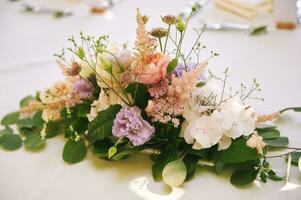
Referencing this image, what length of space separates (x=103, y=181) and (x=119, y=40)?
41.8 inches

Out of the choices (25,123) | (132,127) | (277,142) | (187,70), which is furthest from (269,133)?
(25,123)

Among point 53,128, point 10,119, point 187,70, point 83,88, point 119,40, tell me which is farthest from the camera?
point 119,40

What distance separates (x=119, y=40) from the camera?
2.02 metres

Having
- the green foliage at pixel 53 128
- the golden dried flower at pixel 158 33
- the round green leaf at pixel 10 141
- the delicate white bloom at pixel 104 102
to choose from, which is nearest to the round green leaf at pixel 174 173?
the delicate white bloom at pixel 104 102

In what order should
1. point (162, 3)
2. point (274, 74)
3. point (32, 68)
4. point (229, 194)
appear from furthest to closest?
point (162, 3) < point (32, 68) < point (274, 74) < point (229, 194)

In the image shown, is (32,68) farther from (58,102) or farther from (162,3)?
(162,3)

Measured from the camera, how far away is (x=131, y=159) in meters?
1.15

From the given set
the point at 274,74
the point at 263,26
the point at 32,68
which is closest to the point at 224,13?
the point at 263,26

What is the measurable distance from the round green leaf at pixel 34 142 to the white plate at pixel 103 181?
0.02 m

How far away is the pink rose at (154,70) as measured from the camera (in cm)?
100

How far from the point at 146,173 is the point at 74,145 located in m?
0.24

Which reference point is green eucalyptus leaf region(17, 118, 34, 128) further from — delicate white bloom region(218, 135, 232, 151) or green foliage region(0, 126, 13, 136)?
delicate white bloom region(218, 135, 232, 151)

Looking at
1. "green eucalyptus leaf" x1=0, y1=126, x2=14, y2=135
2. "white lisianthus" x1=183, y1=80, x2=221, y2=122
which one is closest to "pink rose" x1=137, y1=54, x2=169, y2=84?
"white lisianthus" x1=183, y1=80, x2=221, y2=122

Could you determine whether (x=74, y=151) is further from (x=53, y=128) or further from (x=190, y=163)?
(x=190, y=163)
